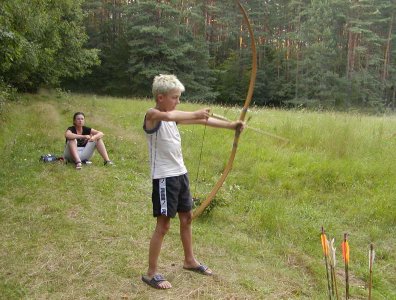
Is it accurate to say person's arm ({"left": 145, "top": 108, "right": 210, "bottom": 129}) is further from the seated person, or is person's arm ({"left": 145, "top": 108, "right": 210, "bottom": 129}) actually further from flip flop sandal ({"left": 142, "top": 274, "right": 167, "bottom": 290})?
the seated person

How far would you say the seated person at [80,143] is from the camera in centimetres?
654

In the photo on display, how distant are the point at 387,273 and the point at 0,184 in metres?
4.64

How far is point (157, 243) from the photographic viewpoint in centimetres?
311

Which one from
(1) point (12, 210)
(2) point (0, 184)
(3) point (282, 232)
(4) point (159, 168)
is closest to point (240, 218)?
(3) point (282, 232)

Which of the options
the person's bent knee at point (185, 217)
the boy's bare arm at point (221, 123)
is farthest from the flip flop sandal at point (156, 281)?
the boy's bare arm at point (221, 123)

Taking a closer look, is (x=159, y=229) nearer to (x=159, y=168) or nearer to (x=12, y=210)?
(x=159, y=168)

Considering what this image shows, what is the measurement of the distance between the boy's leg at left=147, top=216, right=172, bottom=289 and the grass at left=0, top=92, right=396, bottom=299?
11cm

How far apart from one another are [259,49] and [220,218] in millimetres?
28561

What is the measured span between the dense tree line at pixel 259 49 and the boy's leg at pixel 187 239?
23.8 metres

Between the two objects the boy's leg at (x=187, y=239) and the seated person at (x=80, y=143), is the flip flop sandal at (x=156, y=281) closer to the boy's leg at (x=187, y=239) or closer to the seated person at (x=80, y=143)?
the boy's leg at (x=187, y=239)

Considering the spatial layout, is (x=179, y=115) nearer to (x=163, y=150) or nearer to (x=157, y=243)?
(x=163, y=150)

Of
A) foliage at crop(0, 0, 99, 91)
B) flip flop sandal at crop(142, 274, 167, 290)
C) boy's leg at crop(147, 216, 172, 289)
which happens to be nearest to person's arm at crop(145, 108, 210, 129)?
boy's leg at crop(147, 216, 172, 289)

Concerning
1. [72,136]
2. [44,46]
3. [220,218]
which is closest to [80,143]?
[72,136]

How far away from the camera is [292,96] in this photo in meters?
30.4
